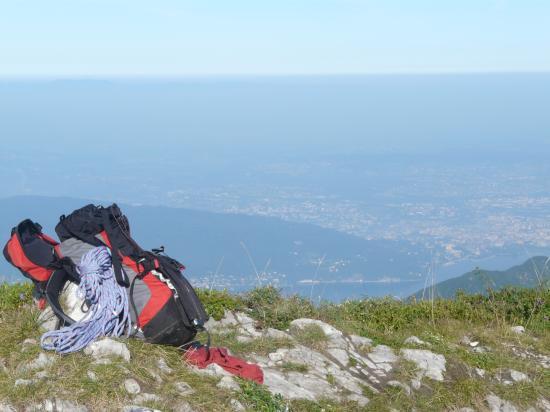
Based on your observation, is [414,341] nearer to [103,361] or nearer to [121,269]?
[121,269]

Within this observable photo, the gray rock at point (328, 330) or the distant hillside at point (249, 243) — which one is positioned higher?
the gray rock at point (328, 330)

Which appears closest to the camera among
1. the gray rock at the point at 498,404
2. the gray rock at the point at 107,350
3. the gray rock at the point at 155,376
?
the gray rock at the point at 155,376

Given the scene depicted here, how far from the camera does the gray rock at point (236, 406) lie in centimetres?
514

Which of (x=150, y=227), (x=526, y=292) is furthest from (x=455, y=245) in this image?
(x=526, y=292)

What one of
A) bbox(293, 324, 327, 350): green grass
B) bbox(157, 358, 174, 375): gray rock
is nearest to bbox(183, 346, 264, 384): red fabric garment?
bbox(157, 358, 174, 375): gray rock

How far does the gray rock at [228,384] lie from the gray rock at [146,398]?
0.57m

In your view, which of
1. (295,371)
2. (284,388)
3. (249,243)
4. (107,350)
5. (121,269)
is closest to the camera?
(107,350)

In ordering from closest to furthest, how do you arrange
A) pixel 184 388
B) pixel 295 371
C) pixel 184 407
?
1. pixel 184 407
2. pixel 184 388
3. pixel 295 371

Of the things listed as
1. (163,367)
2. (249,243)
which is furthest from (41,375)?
(249,243)

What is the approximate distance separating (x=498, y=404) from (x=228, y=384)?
9.01 feet

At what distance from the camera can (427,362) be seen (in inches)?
270

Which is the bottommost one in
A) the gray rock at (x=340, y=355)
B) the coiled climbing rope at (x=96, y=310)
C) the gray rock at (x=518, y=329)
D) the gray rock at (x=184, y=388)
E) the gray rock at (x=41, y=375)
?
the gray rock at (x=518, y=329)

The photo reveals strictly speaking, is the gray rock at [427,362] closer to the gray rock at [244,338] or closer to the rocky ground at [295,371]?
the rocky ground at [295,371]

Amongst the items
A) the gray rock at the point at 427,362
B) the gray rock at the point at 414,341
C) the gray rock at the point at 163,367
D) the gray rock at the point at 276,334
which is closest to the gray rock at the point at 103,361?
the gray rock at the point at 163,367
